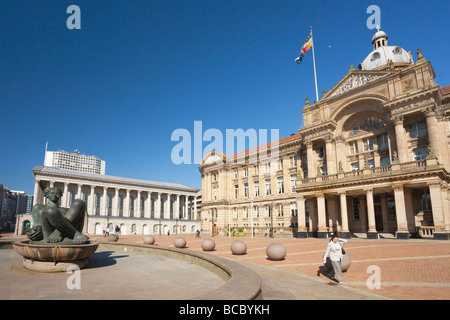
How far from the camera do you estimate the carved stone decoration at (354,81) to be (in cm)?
3603

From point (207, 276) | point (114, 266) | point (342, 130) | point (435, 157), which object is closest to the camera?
point (207, 276)

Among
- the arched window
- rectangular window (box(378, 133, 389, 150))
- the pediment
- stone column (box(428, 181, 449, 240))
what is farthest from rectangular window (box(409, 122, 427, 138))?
stone column (box(428, 181, 449, 240))

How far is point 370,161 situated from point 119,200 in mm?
74683

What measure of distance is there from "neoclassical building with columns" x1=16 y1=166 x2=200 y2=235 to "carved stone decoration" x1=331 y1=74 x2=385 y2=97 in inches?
2260

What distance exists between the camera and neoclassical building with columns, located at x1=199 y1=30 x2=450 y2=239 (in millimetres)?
28562

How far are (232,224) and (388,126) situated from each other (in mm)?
34899

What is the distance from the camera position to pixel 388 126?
34.8 m

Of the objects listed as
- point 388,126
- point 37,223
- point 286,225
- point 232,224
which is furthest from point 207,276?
point 232,224

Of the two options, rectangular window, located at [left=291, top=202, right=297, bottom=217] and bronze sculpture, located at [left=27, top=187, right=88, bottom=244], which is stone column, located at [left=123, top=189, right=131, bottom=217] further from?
bronze sculpture, located at [left=27, top=187, right=88, bottom=244]

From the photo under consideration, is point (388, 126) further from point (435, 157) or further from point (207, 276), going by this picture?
point (207, 276)

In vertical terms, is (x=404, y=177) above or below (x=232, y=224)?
above

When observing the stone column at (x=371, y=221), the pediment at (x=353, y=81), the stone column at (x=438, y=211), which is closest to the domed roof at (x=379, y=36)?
the pediment at (x=353, y=81)

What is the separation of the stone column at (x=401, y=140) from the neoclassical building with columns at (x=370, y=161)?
3.8 inches

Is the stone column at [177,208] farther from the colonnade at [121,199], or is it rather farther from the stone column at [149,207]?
the stone column at [149,207]
